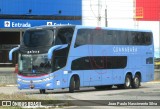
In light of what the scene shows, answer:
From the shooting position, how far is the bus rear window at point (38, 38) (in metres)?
26.8

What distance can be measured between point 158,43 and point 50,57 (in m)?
33.5

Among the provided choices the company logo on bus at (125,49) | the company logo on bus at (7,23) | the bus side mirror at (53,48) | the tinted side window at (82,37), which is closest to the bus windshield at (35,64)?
the bus side mirror at (53,48)

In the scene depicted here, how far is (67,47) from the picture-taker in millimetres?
27328

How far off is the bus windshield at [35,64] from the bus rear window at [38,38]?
0.69 metres

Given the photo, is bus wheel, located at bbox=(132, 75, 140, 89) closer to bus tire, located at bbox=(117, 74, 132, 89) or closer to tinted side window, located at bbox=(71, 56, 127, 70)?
bus tire, located at bbox=(117, 74, 132, 89)

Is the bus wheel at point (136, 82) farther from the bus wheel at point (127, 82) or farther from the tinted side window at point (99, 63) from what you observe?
the tinted side window at point (99, 63)

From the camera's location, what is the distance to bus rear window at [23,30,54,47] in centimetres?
2675

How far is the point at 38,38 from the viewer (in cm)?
2697

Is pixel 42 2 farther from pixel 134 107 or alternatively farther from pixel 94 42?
pixel 134 107

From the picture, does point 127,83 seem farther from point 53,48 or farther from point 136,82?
point 53,48

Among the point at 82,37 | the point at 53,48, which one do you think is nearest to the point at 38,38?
the point at 53,48

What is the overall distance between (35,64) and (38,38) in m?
1.49

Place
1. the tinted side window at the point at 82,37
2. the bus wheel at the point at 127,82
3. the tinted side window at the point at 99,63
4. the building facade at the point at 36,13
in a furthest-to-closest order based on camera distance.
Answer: the building facade at the point at 36,13, the bus wheel at the point at 127,82, the tinted side window at the point at 99,63, the tinted side window at the point at 82,37

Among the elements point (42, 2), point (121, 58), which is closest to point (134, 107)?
point (121, 58)
